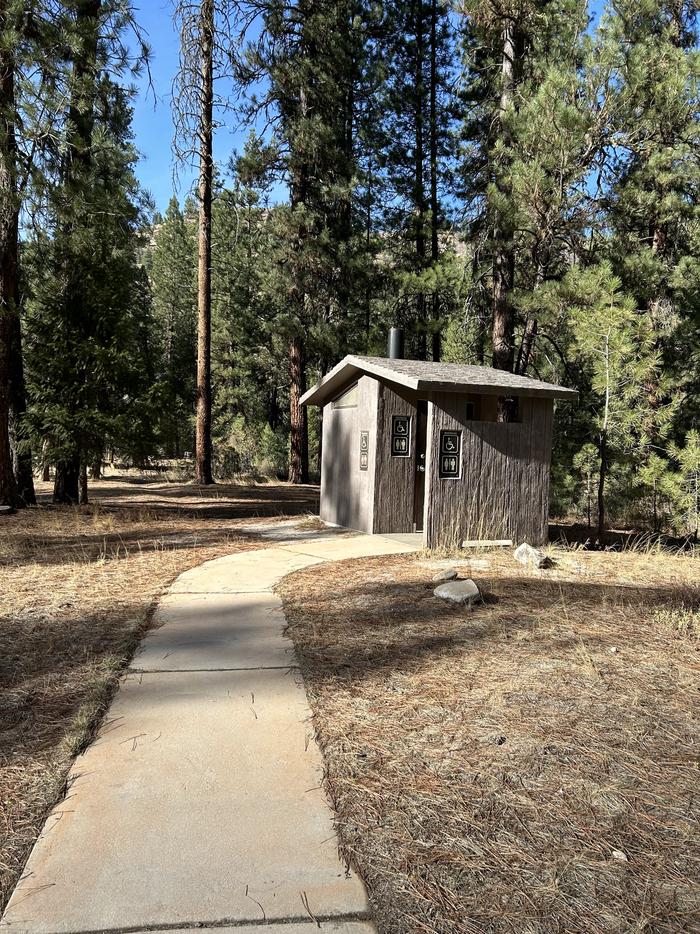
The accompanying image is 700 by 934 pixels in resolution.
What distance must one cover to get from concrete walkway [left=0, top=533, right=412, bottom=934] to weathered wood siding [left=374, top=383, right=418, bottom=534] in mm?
6050

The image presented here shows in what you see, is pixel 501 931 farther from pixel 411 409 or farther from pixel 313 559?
pixel 411 409

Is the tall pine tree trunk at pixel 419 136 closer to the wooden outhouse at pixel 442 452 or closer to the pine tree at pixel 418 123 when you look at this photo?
the pine tree at pixel 418 123

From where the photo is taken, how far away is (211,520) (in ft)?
39.5

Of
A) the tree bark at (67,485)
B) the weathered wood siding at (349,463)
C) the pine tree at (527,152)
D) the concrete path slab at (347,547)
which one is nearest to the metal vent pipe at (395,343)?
the weathered wood siding at (349,463)

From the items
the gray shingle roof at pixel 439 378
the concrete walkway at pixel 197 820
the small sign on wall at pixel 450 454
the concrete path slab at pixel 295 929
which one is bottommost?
the concrete path slab at pixel 295 929

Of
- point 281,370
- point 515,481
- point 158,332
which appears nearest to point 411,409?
point 515,481

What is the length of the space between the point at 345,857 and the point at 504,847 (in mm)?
572

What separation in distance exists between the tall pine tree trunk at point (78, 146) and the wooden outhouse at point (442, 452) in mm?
4908

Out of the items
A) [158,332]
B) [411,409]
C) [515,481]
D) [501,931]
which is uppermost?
[158,332]

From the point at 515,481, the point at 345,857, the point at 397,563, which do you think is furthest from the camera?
the point at 515,481

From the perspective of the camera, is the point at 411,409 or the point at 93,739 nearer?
the point at 93,739

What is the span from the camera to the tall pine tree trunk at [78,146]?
32.4 feet

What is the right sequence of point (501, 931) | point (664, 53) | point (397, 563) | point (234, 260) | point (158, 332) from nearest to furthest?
point (501, 931) → point (397, 563) → point (664, 53) → point (234, 260) → point (158, 332)

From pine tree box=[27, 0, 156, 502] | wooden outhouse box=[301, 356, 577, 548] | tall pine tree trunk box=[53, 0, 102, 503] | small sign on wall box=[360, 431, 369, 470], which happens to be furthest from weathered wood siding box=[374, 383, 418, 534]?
tall pine tree trunk box=[53, 0, 102, 503]
